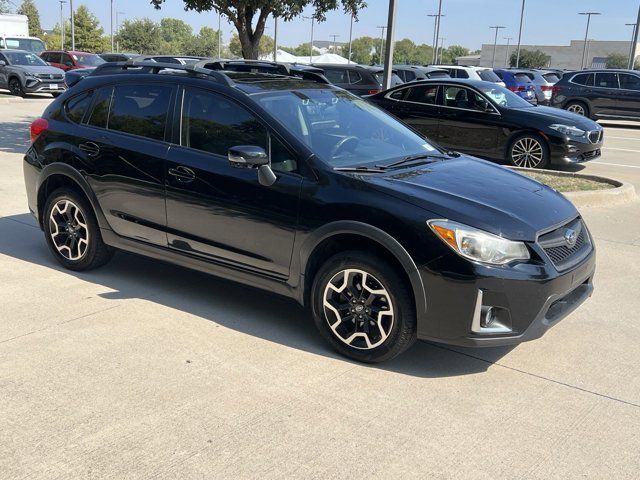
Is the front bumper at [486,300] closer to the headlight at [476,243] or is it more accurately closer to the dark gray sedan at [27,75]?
the headlight at [476,243]

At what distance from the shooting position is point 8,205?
26.6ft

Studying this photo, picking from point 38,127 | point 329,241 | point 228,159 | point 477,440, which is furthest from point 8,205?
point 477,440

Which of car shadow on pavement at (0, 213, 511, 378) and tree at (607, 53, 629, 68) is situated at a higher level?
tree at (607, 53, 629, 68)

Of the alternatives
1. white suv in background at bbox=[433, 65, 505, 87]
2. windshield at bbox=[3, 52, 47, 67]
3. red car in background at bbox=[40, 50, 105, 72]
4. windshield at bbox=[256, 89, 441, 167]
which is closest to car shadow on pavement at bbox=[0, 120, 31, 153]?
windshield at bbox=[256, 89, 441, 167]

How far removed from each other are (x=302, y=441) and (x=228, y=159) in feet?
6.62

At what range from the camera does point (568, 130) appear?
445 inches

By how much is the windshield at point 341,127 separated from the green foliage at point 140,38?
92.1 m

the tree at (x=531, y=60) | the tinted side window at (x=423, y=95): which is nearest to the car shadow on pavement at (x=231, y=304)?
the tinted side window at (x=423, y=95)

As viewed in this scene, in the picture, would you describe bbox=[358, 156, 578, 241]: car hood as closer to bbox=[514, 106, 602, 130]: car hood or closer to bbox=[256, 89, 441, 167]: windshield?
bbox=[256, 89, 441, 167]: windshield

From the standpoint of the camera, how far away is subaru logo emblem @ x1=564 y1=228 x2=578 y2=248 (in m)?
4.20

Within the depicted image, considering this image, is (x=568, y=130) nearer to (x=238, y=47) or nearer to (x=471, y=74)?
(x=471, y=74)

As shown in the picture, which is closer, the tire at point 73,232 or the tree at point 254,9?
the tire at point 73,232

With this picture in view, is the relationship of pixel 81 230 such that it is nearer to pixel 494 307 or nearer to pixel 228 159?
pixel 228 159

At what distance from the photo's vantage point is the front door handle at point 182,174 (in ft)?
15.7
